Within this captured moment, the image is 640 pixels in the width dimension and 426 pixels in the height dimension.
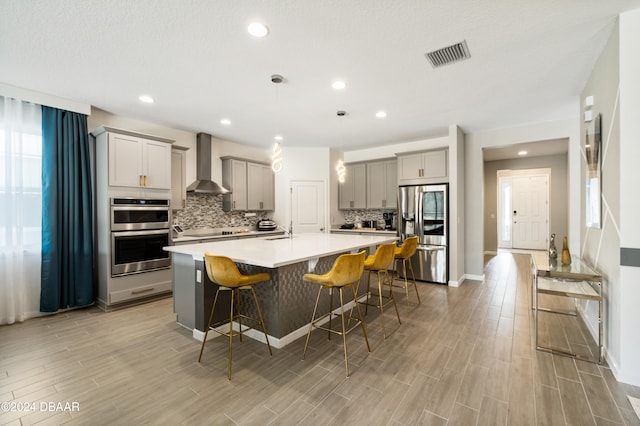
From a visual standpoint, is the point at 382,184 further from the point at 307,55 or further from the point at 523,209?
the point at 523,209

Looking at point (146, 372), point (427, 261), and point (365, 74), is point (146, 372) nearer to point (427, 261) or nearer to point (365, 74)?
point (365, 74)

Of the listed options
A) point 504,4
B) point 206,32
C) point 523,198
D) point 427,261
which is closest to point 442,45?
point 504,4

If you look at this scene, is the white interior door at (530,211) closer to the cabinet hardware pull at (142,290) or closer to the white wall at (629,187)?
the white wall at (629,187)

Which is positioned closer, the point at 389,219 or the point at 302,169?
the point at 389,219

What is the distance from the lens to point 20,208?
132 inches

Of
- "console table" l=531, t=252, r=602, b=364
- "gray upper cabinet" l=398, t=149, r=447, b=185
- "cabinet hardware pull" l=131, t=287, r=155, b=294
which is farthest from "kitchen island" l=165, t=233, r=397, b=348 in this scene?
"gray upper cabinet" l=398, t=149, r=447, b=185

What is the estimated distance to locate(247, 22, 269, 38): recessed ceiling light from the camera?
2.16 metres

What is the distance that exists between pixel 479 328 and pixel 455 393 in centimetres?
136

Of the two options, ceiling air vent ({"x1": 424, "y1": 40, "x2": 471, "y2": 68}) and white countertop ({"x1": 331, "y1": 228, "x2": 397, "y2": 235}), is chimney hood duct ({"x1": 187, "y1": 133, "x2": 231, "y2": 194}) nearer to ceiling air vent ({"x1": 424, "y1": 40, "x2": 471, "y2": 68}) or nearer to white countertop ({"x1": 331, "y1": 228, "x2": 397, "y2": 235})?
white countertop ({"x1": 331, "y1": 228, "x2": 397, "y2": 235})

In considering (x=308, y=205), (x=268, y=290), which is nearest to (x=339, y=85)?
(x=268, y=290)

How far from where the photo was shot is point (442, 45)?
245cm

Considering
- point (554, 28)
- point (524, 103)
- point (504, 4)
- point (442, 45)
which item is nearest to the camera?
point (504, 4)

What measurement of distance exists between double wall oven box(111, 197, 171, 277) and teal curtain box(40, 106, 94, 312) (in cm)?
38

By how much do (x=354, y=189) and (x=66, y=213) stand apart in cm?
497
